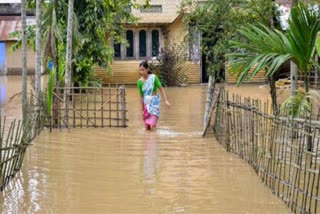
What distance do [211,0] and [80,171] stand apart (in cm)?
636

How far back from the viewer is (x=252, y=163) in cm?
838

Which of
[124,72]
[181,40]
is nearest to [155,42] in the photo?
[181,40]

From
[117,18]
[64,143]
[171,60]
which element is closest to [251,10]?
[64,143]

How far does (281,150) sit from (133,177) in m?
1.97

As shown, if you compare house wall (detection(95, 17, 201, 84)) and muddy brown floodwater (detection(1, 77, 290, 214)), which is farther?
house wall (detection(95, 17, 201, 84))

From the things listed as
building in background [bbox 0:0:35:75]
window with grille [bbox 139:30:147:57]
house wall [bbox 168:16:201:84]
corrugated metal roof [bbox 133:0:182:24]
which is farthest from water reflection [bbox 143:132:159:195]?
building in background [bbox 0:0:35:75]

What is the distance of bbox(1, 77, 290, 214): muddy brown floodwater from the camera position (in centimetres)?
670

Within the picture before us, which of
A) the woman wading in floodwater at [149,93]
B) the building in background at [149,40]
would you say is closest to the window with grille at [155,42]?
the building in background at [149,40]

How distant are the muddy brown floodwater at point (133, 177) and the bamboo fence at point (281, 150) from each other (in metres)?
0.17

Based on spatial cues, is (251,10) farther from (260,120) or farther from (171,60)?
(171,60)

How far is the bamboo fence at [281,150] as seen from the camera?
6152 millimetres

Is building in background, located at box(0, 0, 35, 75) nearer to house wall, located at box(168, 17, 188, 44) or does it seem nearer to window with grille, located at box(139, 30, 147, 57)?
window with grille, located at box(139, 30, 147, 57)

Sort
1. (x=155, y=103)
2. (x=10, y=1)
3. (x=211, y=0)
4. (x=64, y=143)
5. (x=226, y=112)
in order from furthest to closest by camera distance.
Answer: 1. (x=10, y=1)
2. (x=211, y=0)
3. (x=155, y=103)
4. (x=64, y=143)
5. (x=226, y=112)

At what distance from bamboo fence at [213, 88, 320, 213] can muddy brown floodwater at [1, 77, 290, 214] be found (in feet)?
0.57
